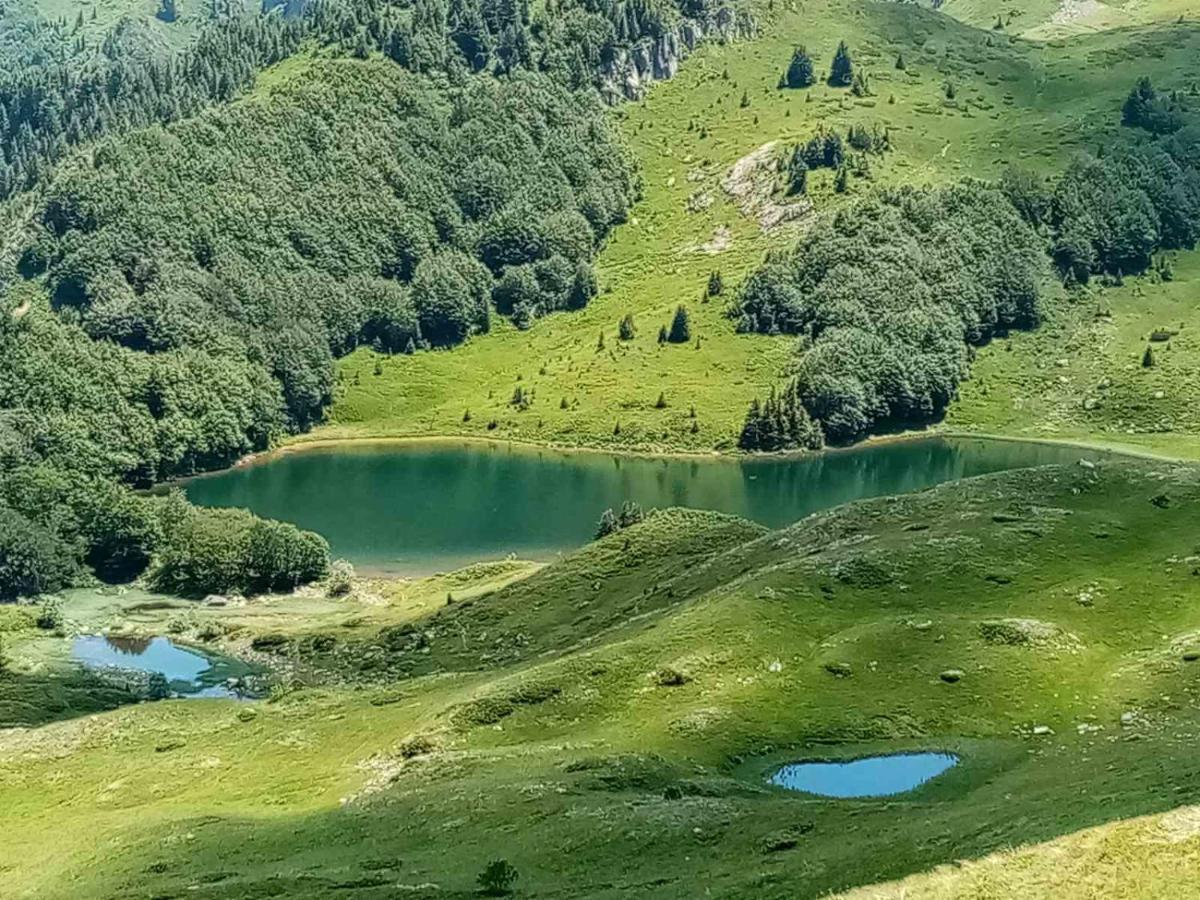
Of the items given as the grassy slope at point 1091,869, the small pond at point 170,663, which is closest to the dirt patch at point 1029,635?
the grassy slope at point 1091,869

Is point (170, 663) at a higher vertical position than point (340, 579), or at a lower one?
higher

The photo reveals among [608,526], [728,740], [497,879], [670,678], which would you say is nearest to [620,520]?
[608,526]

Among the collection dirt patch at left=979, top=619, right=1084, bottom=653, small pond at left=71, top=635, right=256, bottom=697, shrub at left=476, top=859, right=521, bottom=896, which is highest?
shrub at left=476, top=859, right=521, bottom=896

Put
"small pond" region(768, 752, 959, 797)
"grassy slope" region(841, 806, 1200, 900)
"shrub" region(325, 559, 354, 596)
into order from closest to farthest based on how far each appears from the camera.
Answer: "grassy slope" region(841, 806, 1200, 900) → "small pond" region(768, 752, 959, 797) → "shrub" region(325, 559, 354, 596)

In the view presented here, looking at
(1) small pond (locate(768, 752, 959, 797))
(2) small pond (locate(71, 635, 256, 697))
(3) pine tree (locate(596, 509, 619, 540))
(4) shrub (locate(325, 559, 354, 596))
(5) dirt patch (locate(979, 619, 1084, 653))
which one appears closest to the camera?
(1) small pond (locate(768, 752, 959, 797))

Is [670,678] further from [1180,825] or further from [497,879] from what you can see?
[1180,825]

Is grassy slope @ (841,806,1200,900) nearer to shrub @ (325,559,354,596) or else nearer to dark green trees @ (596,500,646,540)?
dark green trees @ (596,500,646,540)

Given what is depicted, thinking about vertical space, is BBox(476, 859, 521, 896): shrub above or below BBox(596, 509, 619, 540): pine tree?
above

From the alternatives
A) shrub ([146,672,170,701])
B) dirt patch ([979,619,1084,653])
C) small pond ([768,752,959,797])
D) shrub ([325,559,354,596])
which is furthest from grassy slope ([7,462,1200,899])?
shrub ([325,559,354,596])
